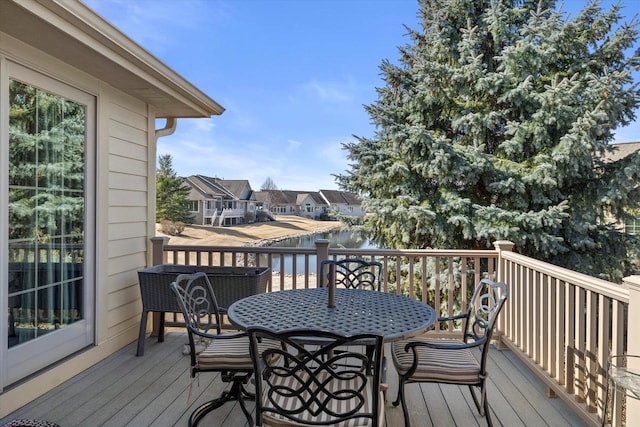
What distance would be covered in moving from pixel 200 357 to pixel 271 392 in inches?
26.9

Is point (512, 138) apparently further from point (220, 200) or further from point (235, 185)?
point (235, 185)

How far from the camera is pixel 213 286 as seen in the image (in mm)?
3318

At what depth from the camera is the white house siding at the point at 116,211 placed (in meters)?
3.07

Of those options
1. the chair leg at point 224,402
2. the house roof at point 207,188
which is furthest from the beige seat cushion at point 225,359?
the house roof at point 207,188

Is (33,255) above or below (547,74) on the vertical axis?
below

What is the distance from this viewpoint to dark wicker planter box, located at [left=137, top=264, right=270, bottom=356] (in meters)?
3.30

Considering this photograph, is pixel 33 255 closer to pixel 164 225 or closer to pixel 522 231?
pixel 522 231

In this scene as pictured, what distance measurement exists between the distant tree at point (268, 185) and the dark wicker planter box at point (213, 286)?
28.7 metres

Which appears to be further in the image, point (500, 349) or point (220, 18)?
point (220, 18)

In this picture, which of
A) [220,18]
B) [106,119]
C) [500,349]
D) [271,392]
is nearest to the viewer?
[271,392]

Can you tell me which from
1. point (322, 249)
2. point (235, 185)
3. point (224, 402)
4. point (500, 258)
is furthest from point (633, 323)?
point (235, 185)

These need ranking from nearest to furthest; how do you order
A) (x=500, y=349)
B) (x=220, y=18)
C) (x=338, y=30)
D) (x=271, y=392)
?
(x=271, y=392) → (x=500, y=349) → (x=220, y=18) → (x=338, y=30)

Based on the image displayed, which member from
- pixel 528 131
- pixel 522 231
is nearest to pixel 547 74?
pixel 528 131

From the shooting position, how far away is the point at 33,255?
273cm
